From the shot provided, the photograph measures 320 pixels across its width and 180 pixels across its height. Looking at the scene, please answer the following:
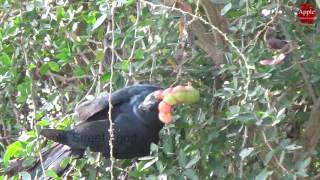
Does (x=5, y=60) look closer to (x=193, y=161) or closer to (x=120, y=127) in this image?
(x=120, y=127)

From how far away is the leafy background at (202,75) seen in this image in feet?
4.19

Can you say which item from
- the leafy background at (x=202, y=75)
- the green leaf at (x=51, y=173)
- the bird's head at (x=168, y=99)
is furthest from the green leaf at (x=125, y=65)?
the green leaf at (x=51, y=173)

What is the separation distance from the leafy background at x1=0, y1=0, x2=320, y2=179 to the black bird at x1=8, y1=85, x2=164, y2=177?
1.4 inches

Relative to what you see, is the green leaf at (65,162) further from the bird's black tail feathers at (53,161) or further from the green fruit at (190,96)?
the green fruit at (190,96)

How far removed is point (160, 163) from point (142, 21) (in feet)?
0.89

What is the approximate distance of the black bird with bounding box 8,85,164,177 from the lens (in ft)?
4.25

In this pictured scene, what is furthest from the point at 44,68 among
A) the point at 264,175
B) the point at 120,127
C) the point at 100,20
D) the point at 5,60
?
the point at 264,175

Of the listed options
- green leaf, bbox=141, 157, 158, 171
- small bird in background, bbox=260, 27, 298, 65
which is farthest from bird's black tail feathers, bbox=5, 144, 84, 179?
small bird in background, bbox=260, 27, 298, 65

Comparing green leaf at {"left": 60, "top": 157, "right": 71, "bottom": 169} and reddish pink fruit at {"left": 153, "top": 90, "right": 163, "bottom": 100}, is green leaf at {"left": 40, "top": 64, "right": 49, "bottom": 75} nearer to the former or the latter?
green leaf at {"left": 60, "top": 157, "right": 71, "bottom": 169}

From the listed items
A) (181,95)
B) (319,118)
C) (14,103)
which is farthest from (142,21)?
(14,103)

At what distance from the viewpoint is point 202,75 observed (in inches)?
55.7

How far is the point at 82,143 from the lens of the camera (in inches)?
51.7

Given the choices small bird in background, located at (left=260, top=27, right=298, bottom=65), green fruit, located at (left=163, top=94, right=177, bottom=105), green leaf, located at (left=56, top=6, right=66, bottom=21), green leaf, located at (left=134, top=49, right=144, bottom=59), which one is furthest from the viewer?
green leaf, located at (left=56, top=6, right=66, bottom=21)

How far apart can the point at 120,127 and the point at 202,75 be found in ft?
0.69
